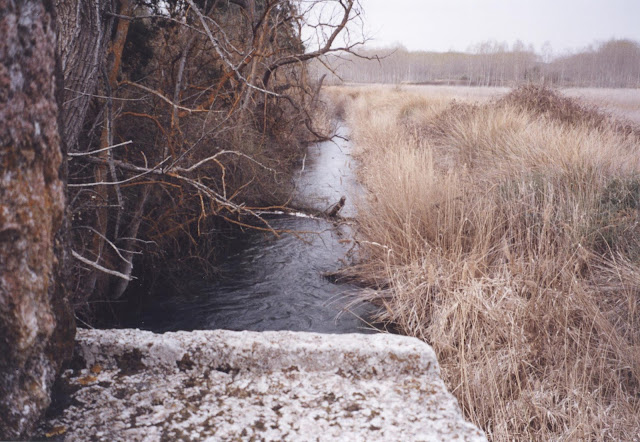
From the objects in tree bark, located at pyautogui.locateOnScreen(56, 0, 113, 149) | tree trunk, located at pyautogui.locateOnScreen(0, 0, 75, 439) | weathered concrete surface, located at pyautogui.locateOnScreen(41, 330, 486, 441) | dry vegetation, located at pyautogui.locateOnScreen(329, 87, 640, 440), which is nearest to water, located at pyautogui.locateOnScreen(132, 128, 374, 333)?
dry vegetation, located at pyautogui.locateOnScreen(329, 87, 640, 440)

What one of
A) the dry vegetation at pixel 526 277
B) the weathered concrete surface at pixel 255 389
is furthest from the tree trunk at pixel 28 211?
the dry vegetation at pixel 526 277

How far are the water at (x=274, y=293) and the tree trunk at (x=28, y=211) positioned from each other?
2.73 m

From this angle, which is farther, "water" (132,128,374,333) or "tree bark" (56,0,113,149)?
"water" (132,128,374,333)

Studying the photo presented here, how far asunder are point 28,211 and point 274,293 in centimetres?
353

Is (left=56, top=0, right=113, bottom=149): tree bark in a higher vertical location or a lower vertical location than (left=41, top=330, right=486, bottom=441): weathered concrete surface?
higher

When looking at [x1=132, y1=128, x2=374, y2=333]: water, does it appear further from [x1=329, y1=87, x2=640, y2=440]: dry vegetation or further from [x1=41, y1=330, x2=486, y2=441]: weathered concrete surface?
[x1=41, y1=330, x2=486, y2=441]: weathered concrete surface

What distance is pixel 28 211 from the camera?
101 cm

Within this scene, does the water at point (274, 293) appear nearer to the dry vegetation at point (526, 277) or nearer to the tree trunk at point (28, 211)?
the dry vegetation at point (526, 277)

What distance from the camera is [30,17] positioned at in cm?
98

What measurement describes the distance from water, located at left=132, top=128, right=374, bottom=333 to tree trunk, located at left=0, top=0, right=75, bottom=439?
8.97 ft

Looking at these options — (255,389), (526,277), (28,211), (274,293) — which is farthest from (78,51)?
(526,277)

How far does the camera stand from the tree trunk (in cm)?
95

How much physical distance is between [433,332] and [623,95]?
44.3 ft

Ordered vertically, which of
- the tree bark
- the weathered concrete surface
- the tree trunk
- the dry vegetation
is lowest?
the dry vegetation
